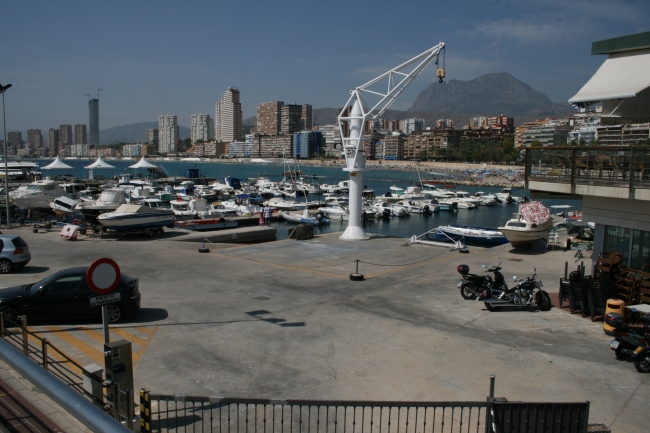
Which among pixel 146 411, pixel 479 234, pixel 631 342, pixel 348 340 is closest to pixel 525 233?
pixel 479 234

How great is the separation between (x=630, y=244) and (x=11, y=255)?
18.5 meters

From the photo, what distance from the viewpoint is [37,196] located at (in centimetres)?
3922

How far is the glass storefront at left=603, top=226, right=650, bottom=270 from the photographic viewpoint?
12688mm

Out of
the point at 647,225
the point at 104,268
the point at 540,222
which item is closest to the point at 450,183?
the point at 540,222

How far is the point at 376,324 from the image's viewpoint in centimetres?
1223

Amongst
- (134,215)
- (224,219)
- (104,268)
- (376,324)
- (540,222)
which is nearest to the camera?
(104,268)

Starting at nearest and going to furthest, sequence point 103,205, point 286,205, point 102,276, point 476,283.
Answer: point 102,276 < point 476,283 < point 103,205 < point 286,205

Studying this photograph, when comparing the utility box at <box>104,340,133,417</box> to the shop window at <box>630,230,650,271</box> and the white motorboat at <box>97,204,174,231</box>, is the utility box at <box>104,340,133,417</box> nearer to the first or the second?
the shop window at <box>630,230,650,271</box>

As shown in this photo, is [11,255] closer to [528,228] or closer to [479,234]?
[528,228]

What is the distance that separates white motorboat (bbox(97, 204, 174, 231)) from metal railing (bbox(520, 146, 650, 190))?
1935 centimetres

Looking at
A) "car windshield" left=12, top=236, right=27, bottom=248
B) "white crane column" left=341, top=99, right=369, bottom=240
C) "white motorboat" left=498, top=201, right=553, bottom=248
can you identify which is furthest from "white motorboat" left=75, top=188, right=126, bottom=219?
"white motorboat" left=498, top=201, right=553, bottom=248

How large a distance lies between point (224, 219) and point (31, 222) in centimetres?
1357

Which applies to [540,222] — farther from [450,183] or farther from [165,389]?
[450,183]

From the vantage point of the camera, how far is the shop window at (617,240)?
13164mm
